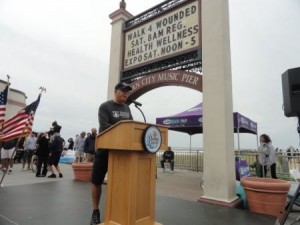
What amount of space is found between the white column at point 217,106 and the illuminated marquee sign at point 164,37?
17.6 inches

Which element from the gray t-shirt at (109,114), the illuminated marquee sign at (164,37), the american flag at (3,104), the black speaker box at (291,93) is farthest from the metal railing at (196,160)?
the gray t-shirt at (109,114)

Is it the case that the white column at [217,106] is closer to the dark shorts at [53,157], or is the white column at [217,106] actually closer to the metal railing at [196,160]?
the metal railing at [196,160]

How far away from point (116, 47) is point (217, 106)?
3.81 m

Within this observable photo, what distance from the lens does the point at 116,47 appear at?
22.5ft

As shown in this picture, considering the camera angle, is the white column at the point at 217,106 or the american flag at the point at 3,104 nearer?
the american flag at the point at 3,104

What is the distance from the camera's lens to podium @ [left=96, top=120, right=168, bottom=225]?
2.23 meters

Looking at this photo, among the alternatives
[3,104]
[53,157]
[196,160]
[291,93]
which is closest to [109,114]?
[291,93]

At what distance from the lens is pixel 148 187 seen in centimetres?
247

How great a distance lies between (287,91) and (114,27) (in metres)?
5.58

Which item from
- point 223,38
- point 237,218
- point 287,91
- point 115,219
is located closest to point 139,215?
point 115,219

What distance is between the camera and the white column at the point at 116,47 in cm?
673

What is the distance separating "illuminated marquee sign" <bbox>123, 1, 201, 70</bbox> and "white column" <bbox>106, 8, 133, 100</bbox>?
188 mm

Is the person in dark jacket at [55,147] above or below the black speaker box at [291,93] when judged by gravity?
below

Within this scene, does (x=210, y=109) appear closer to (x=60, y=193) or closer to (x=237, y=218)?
(x=237, y=218)
